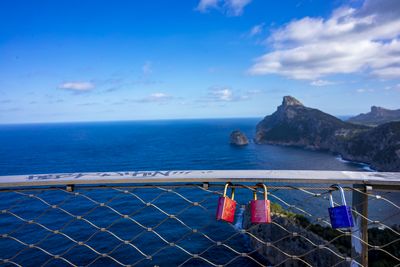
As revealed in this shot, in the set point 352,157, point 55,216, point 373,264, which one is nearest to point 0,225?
point 55,216

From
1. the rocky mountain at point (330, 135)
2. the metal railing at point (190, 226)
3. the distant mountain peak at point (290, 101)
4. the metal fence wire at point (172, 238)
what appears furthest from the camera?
the distant mountain peak at point (290, 101)

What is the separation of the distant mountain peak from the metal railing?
321 ft

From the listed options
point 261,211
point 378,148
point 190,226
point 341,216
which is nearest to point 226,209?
point 261,211

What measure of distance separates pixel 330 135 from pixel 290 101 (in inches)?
1665

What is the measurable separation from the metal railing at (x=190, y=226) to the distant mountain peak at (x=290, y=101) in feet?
321

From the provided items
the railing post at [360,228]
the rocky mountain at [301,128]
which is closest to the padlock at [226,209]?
the railing post at [360,228]

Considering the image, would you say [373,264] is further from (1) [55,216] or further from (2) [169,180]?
(1) [55,216]

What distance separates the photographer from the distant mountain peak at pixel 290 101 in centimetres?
14088

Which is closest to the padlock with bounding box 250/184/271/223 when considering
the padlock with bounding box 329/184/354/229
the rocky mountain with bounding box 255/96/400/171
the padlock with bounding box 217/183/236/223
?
the padlock with bounding box 217/183/236/223

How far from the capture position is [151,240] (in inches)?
1230

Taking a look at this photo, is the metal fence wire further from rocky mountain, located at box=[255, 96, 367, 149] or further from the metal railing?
rocky mountain, located at box=[255, 96, 367, 149]

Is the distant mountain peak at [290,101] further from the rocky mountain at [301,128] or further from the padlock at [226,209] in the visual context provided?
the padlock at [226,209]

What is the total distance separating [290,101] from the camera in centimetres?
Result: 14225

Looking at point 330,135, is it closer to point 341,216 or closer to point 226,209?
point 341,216
